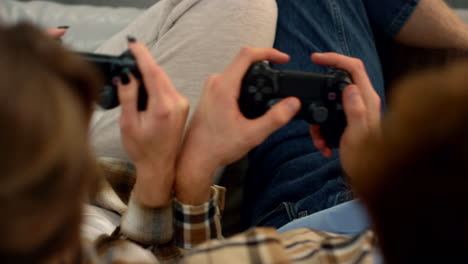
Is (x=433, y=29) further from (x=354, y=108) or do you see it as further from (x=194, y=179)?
(x=194, y=179)

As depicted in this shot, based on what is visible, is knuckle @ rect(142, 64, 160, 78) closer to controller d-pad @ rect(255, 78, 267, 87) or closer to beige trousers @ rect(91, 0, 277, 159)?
controller d-pad @ rect(255, 78, 267, 87)

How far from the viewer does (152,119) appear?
0.46 m

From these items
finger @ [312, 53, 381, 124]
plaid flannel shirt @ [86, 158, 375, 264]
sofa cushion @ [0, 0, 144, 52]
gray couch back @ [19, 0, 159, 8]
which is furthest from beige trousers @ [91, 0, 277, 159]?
gray couch back @ [19, 0, 159, 8]

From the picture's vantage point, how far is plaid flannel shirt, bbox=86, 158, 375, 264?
387mm

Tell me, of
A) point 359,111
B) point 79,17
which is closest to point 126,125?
point 359,111

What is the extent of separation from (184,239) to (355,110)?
0.23 m

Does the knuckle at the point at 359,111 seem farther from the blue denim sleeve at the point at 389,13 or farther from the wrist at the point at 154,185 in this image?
the blue denim sleeve at the point at 389,13

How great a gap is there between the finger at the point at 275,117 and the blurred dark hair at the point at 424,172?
8.2 inches

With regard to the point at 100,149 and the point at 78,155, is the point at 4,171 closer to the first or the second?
the point at 78,155

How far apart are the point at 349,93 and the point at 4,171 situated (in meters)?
0.35

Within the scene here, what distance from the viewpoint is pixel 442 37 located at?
813 mm

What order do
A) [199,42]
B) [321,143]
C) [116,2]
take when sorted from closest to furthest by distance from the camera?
[321,143], [199,42], [116,2]

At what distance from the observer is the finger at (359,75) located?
1.68 ft

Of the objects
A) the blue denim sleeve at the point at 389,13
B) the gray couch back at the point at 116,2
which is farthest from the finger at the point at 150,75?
the gray couch back at the point at 116,2
